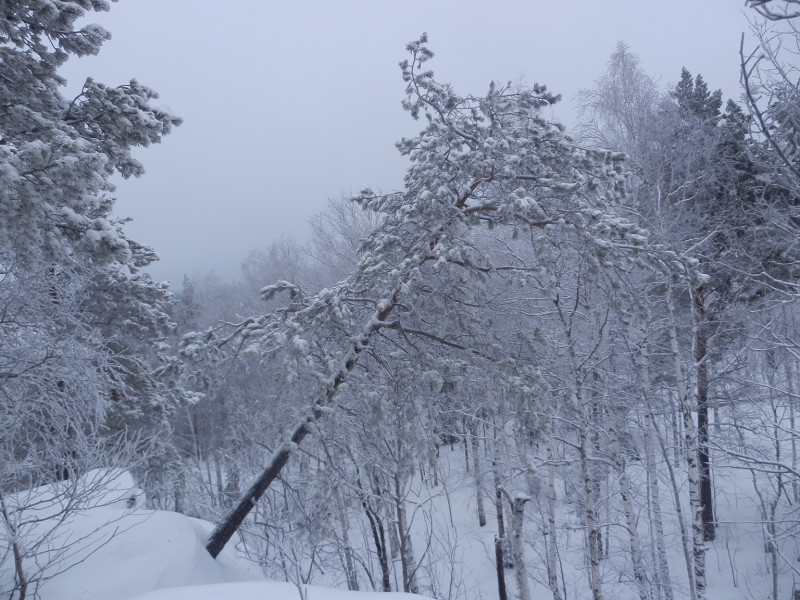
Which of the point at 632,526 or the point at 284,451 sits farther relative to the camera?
the point at 632,526

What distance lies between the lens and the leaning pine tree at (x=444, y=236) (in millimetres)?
5539

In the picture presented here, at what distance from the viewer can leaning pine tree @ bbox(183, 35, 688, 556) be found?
554 cm

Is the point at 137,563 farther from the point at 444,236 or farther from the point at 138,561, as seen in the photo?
the point at 444,236

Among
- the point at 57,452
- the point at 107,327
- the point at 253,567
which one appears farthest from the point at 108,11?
the point at 107,327

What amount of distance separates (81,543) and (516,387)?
5598mm

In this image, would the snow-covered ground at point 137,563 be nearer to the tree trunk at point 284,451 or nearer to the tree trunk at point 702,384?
the tree trunk at point 284,451

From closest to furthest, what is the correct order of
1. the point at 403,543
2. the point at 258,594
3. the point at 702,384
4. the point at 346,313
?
the point at 258,594, the point at 346,313, the point at 403,543, the point at 702,384

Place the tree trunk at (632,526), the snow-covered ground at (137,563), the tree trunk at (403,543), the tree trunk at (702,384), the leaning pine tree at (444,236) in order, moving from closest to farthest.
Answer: the snow-covered ground at (137,563), the leaning pine tree at (444,236), the tree trunk at (403,543), the tree trunk at (632,526), the tree trunk at (702,384)

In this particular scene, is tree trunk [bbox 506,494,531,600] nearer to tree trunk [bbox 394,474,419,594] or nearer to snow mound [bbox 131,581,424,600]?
tree trunk [bbox 394,474,419,594]

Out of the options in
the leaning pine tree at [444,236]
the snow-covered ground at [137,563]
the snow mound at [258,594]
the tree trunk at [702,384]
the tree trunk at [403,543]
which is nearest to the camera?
the snow mound at [258,594]

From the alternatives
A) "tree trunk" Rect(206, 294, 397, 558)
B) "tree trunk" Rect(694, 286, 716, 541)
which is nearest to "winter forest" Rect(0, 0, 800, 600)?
"tree trunk" Rect(206, 294, 397, 558)

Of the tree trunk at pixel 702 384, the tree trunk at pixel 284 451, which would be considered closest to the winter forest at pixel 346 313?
the tree trunk at pixel 284 451

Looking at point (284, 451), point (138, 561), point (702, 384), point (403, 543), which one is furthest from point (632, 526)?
point (138, 561)

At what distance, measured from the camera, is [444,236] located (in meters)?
6.00
